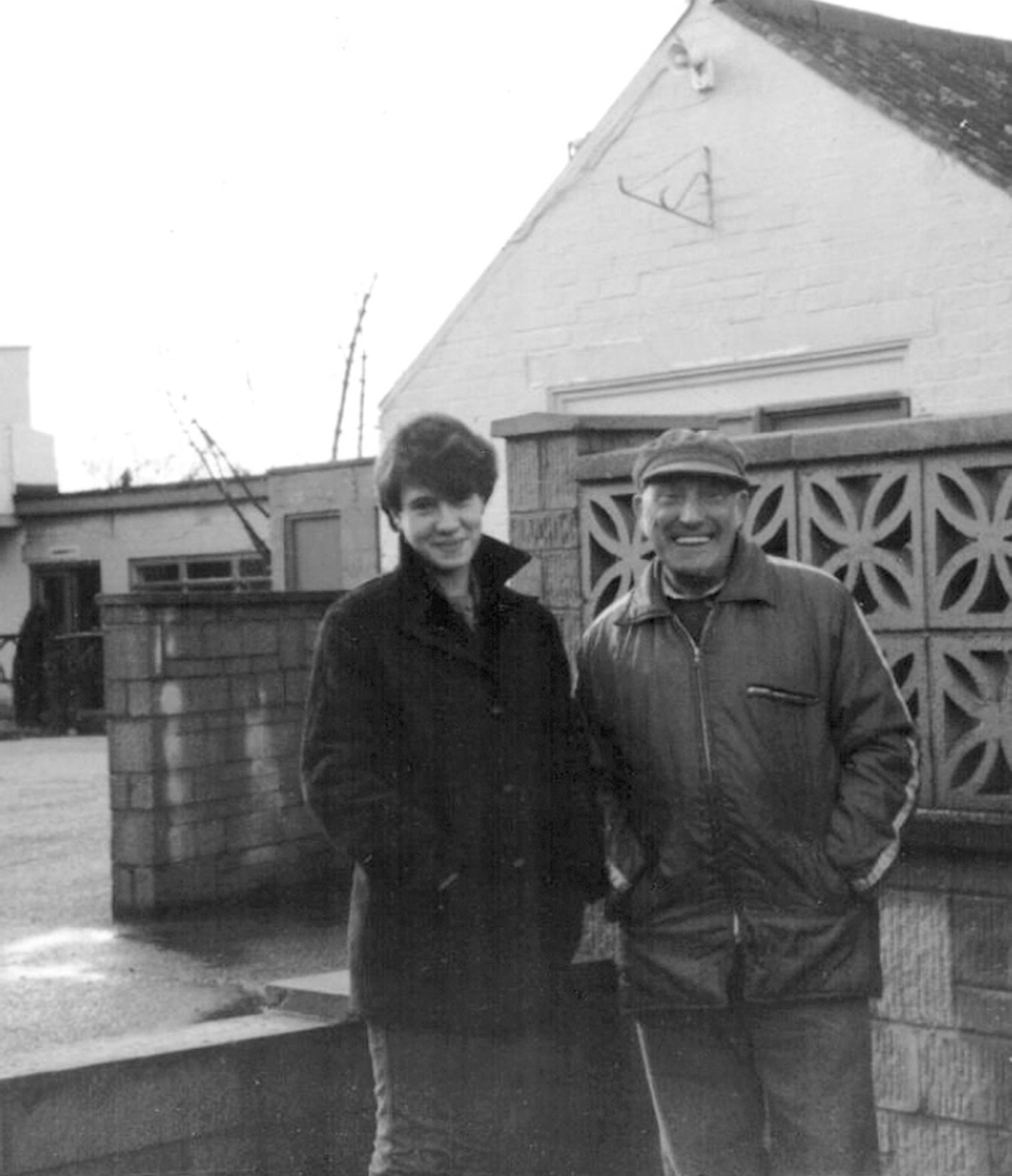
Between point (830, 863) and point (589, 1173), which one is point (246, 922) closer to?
A: point (589, 1173)

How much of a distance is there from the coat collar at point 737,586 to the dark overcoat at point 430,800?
276 mm

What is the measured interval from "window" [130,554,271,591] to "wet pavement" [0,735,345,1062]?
16.2 m

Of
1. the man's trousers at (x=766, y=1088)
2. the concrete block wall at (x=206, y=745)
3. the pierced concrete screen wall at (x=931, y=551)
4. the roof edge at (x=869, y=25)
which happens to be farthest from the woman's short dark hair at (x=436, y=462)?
the roof edge at (x=869, y=25)

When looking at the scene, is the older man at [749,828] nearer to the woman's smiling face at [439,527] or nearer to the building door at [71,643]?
the woman's smiling face at [439,527]

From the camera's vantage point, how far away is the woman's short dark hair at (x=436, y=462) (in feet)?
13.0

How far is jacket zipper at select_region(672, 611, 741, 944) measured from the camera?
4.03m

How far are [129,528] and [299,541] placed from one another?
1135 centimetres

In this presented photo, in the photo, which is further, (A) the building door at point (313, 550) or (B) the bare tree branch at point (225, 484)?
(B) the bare tree branch at point (225, 484)

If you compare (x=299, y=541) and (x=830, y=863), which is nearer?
(x=830, y=863)

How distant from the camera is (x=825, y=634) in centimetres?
409

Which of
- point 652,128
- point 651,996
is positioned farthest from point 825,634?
point 652,128

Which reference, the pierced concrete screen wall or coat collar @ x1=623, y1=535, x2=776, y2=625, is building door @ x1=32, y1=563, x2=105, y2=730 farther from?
coat collar @ x1=623, y1=535, x2=776, y2=625

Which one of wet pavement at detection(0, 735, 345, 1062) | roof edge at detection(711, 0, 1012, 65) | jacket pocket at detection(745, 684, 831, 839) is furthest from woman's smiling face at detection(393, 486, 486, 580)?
roof edge at detection(711, 0, 1012, 65)

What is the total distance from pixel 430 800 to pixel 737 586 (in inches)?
26.8
